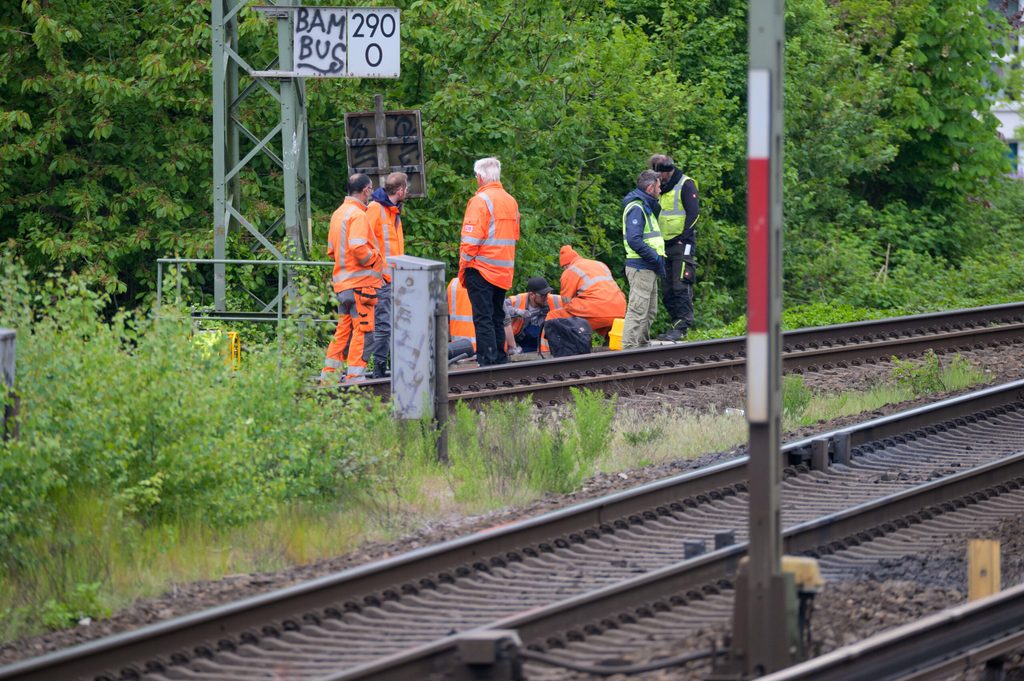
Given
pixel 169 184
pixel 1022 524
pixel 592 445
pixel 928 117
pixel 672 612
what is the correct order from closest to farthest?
1. pixel 672 612
2. pixel 1022 524
3. pixel 592 445
4. pixel 169 184
5. pixel 928 117

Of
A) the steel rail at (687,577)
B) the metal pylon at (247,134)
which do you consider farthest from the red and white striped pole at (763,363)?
the metal pylon at (247,134)

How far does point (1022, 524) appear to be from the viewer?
28.1ft

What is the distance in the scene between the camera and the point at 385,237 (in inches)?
546

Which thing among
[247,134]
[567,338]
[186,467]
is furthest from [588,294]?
[186,467]

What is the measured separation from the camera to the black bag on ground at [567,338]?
14.9 metres

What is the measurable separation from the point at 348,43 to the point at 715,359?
5.04 m

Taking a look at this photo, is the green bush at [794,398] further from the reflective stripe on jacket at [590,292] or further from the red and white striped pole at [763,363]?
the red and white striped pole at [763,363]

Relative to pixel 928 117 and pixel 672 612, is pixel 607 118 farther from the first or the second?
pixel 672 612

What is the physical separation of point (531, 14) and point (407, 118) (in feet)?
14.2

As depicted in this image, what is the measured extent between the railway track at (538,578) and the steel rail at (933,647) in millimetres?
1389

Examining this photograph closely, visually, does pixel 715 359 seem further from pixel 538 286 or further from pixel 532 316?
pixel 532 316

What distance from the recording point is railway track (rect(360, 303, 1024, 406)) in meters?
12.9

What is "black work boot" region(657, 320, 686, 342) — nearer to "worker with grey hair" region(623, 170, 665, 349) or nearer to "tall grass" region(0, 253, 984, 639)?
"worker with grey hair" region(623, 170, 665, 349)

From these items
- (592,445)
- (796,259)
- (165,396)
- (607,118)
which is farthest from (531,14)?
(165,396)
